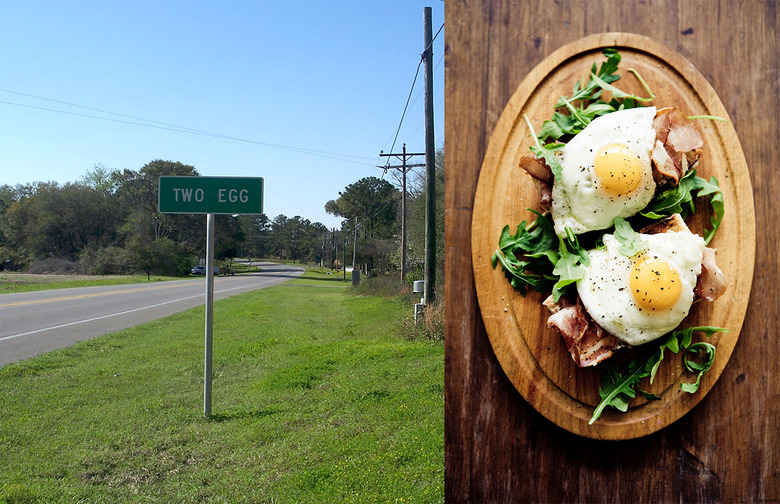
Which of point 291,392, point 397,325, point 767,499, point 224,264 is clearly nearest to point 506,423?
point 767,499

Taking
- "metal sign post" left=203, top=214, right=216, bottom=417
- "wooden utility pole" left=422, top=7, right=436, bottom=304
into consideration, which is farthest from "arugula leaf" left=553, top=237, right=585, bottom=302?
"wooden utility pole" left=422, top=7, right=436, bottom=304

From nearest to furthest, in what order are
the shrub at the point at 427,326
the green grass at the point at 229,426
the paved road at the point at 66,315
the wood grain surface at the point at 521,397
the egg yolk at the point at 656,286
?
the egg yolk at the point at 656,286, the wood grain surface at the point at 521,397, the green grass at the point at 229,426, the shrub at the point at 427,326, the paved road at the point at 66,315

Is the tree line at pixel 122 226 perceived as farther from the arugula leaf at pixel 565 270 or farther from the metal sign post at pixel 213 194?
the arugula leaf at pixel 565 270

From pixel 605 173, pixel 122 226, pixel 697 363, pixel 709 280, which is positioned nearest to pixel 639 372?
pixel 697 363

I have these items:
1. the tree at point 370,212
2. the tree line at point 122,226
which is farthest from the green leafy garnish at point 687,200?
the tree at point 370,212

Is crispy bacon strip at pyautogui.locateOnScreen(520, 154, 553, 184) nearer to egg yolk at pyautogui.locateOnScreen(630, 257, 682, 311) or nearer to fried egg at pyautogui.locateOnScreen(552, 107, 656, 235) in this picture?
→ fried egg at pyautogui.locateOnScreen(552, 107, 656, 235)
